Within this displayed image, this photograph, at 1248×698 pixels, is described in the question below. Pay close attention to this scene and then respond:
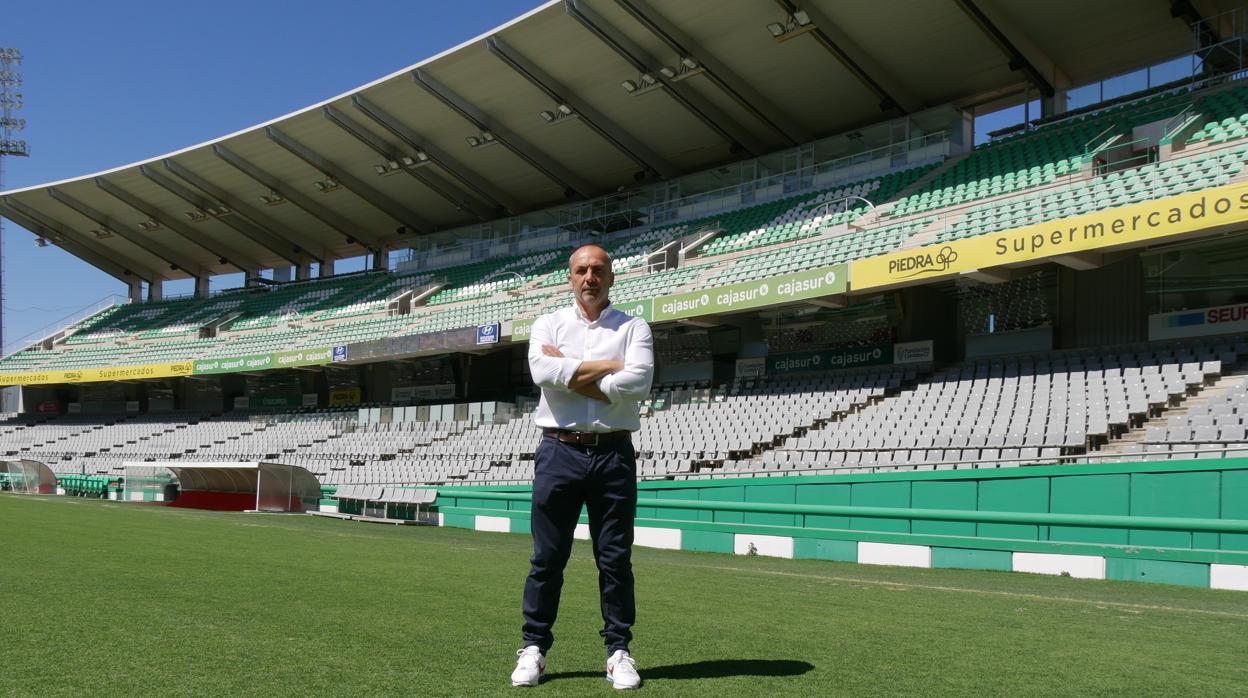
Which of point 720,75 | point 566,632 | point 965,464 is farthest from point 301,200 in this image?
point 566,632

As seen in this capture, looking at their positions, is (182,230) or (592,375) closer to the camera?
(592,375)

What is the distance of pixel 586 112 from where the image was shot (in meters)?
30.0

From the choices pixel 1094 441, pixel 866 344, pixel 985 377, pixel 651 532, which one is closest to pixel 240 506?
pixel 651 532

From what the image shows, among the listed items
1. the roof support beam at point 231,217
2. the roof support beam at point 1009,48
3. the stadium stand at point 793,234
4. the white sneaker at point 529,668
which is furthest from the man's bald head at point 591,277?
the roof support beam at point 231,217

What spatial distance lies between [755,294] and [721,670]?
1851cm

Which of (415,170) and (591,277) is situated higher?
(415,170)

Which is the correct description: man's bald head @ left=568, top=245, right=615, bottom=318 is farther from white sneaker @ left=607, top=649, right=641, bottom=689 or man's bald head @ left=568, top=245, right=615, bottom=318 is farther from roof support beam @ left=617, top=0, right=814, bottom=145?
roof support beam @ left=617, top=0, right=814, bottom=145

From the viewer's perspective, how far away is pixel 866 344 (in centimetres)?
2334

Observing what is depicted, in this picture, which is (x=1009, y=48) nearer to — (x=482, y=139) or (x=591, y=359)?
(x=482, y=139)

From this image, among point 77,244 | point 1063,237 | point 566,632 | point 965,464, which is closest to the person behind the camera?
point 566,632

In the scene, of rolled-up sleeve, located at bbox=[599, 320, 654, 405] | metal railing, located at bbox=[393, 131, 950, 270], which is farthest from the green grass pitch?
metal railing, located at bbox=[393, 131, 950, 270]

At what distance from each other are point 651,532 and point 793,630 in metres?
10.3

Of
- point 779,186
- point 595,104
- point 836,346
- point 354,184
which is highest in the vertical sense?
point 595,104

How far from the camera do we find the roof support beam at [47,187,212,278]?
4400 centimetres
